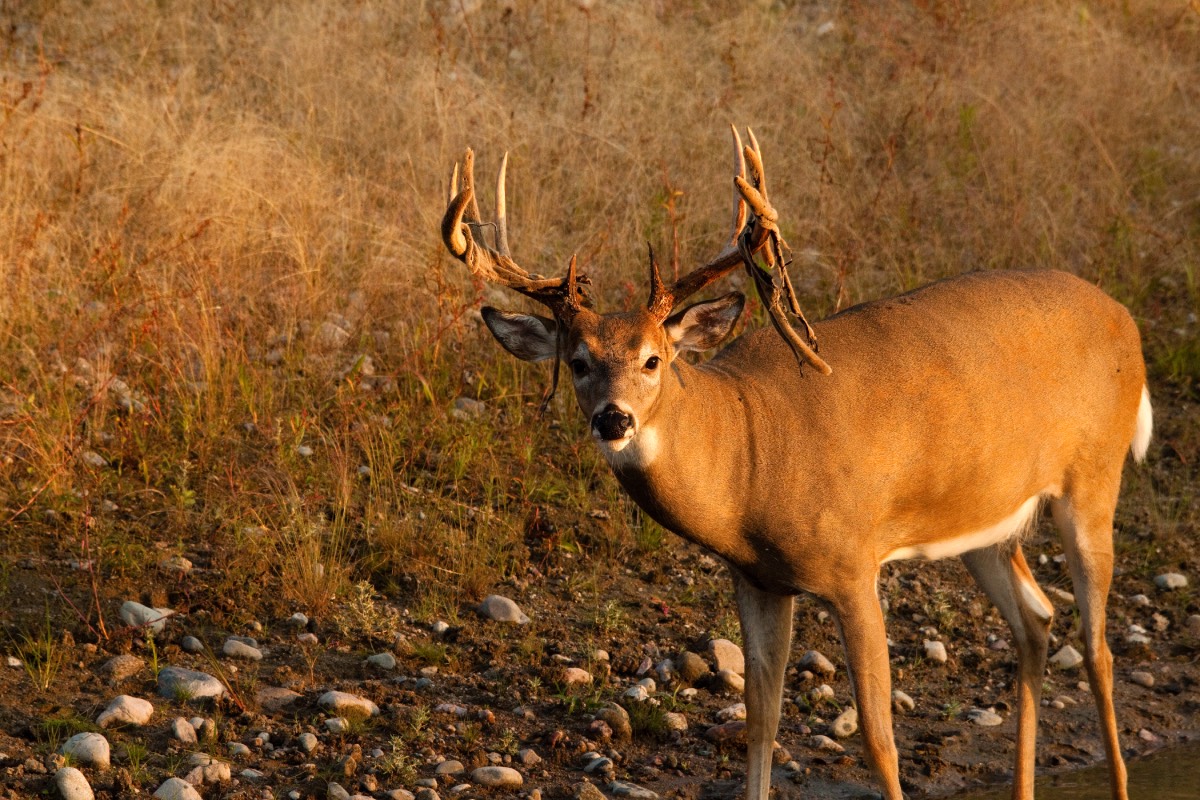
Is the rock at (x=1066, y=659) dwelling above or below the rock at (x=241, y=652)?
above

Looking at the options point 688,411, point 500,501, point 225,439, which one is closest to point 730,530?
point 688,411

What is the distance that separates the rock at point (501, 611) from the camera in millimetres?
5902

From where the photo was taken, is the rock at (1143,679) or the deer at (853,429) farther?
the rock at (1143,679)

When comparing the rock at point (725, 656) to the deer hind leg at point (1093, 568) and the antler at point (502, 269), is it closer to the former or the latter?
the deer hind leg at point (1093, 568)

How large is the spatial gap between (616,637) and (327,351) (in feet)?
7.15

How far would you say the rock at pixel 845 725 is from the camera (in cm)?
550

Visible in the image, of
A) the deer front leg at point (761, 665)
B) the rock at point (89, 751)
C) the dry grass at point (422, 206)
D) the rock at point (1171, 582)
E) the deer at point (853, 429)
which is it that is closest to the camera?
the deer at point (853, 429)

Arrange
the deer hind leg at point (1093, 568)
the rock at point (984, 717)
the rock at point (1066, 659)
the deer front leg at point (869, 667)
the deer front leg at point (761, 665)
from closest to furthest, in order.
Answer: the deer front leg at point (869, 667), the deer front leg at point (761, 665), the deer hind leg at point (1093, 568), the rock at point (984, 717), the rock at point (1066, 659)

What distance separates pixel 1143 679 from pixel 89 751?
381 cm

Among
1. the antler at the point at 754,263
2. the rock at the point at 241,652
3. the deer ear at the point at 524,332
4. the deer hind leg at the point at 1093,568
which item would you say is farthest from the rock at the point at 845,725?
the rock at the point at 241,652

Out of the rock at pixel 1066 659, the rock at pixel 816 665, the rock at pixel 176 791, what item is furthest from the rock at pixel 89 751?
the rock at pixel 1066 659

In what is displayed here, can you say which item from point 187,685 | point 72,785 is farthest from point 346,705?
point 72,785

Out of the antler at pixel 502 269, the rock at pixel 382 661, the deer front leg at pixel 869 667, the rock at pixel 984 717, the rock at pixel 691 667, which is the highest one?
the antler at pixel 502 269

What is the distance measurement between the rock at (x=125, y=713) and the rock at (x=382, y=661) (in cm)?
83
